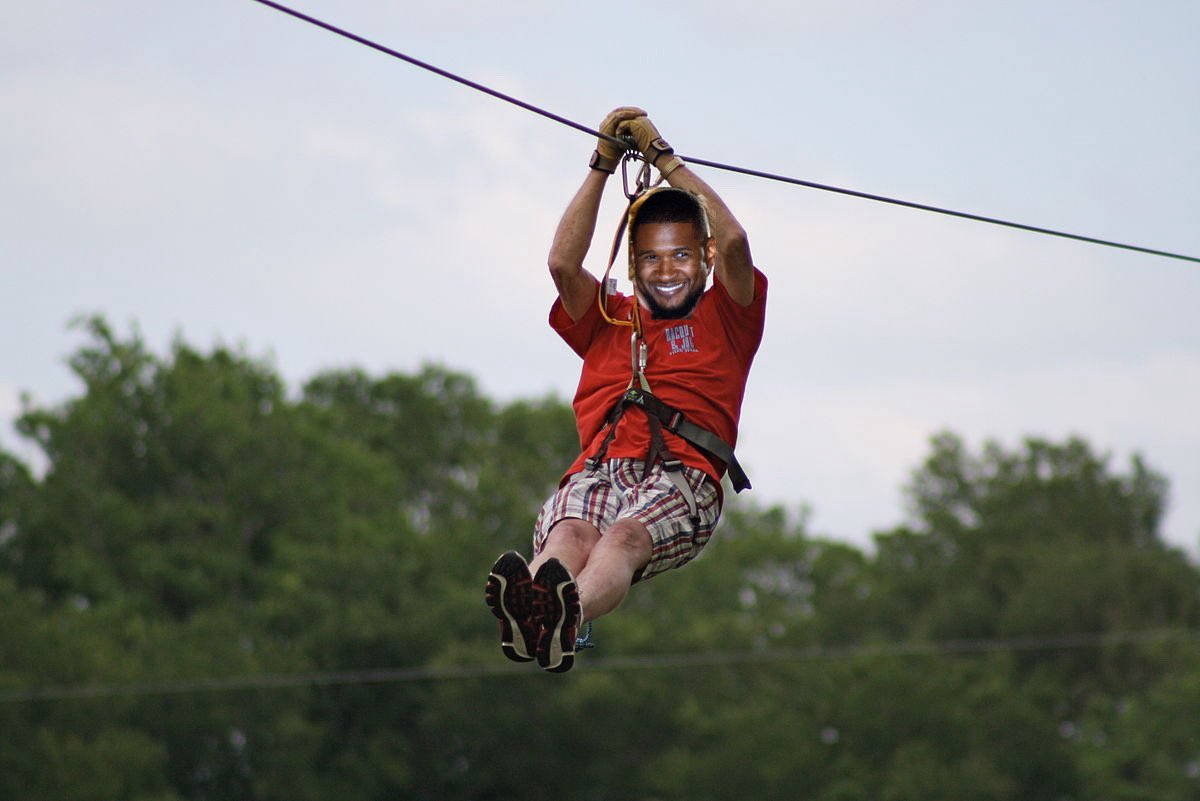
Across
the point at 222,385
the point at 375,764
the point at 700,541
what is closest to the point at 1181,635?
the point at 375,764

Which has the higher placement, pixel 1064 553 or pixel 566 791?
pixel 1064 553

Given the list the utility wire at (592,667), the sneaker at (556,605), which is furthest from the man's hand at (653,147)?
the utility wire at (592,667)

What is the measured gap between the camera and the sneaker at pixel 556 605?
5.70 metres

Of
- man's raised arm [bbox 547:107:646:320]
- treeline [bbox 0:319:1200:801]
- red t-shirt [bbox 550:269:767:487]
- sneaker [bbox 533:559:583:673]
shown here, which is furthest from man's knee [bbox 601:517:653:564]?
treeline [bbox 0:319:1200:801]

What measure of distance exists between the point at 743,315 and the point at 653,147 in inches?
26.8

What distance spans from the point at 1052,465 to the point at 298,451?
2111cm

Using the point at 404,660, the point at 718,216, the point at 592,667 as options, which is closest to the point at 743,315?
the point at 718,216

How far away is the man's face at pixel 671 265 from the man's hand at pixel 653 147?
0.21m

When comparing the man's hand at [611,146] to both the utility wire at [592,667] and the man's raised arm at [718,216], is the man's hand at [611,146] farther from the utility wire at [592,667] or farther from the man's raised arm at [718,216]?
the utility wire at [592,667]

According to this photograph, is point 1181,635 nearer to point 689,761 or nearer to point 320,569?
point 689,761

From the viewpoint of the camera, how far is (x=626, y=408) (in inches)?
257

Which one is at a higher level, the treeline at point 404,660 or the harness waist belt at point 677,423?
the treeline at point 404,660

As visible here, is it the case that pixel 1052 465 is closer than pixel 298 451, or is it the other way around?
pixel 298 451

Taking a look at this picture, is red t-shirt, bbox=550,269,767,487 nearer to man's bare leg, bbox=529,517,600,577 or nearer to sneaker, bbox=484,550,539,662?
man's bare leg, bbox=529,517,600,577
